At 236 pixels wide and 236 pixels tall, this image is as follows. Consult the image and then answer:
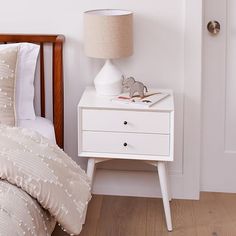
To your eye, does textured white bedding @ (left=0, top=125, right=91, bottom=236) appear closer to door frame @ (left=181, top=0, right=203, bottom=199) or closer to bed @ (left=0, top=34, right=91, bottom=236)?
bed @ (left=0, top=34, right=91, bottom=236)

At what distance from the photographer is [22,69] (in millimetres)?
3037

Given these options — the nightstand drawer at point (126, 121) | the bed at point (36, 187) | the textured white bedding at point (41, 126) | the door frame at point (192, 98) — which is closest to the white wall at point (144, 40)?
the door frame at point (192, 98)

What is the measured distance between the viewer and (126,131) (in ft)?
9.60

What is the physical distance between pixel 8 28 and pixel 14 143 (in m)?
1.06

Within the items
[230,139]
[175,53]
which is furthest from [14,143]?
[230,139]

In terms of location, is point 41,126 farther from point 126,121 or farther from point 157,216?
point 157,216

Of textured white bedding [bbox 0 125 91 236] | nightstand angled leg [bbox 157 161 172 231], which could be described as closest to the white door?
nightstand angled leg [bbox 157 161 172 231]

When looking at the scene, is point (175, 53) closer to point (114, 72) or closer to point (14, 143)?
point (114, 72)

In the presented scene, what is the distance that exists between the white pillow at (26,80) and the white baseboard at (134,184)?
0.56 meters

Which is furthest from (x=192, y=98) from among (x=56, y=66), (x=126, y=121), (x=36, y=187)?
(x=36, y=187)

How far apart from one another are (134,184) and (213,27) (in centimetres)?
96

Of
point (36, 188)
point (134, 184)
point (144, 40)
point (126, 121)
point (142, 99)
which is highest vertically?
point (144, 40)

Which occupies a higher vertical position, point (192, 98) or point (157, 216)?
point (192, 98)

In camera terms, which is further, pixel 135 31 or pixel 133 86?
pixel 135 31
